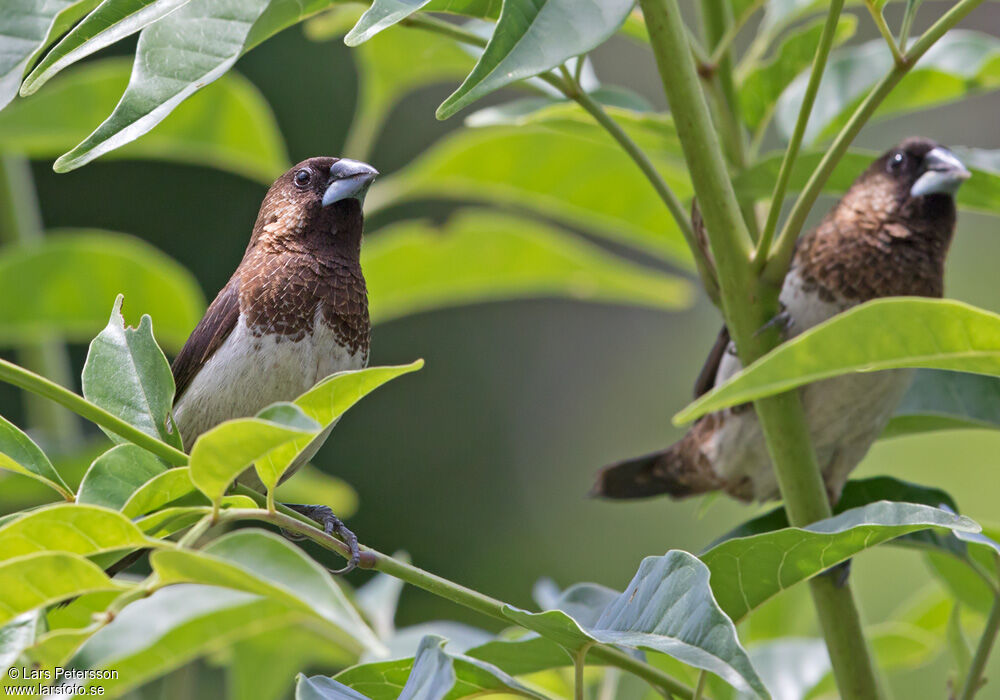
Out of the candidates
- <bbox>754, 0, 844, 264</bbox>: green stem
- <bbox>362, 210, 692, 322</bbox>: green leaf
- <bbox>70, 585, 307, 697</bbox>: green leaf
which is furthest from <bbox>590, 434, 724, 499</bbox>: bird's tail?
<bbox>754, 0, 844, 264</bbox>: green stem

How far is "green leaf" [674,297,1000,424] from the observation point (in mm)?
803

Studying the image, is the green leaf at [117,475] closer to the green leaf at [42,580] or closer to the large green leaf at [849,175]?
the green leaf at [42,580]

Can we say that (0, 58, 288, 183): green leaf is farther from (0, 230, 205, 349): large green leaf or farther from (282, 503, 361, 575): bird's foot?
(282, 503, 361, 575): bird's foot

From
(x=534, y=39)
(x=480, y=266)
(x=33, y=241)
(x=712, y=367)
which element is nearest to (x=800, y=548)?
(x=534, y=39)

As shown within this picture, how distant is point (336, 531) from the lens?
1.16 metres

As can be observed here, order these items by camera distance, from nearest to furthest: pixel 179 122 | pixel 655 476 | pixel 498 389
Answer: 1. pixel 179 122
2. pixel 655 476
3. pixel 498 389

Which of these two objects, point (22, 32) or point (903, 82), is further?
point (903, 82)

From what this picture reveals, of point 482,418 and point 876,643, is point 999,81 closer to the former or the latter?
point 876,643

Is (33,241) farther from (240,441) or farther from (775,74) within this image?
(240,441)

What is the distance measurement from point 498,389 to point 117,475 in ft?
19.2

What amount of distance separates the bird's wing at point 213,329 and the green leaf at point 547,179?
0.43m

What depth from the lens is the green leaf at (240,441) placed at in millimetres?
700

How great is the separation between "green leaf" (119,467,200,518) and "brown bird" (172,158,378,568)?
494mm

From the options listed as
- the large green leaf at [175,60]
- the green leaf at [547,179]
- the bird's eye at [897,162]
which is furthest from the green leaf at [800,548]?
the bird's eye at [897,162]
